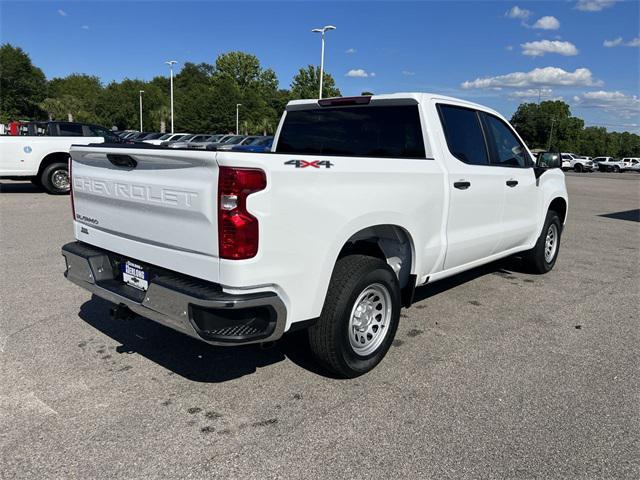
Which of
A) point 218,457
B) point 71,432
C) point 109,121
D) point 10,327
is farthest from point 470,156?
point 109,121

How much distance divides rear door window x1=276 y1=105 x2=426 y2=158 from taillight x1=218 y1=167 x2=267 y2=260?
6.23 ft

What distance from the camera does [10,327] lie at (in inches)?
171

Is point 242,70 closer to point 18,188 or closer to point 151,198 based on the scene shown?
point 18,188

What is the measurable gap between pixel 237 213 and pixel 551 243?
17.5 ft

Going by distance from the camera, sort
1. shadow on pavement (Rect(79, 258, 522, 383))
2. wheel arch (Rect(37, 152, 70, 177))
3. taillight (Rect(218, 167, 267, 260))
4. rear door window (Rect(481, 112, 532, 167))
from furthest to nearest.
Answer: wheel arch (Rect(37, 152, 70, 177)) → rear door window (Rect(481, 112, 532, 167)) → shadow on pavement (Rect(79, 258, 522, 383)) → taillight (Rect(218, 167, 267, 260))

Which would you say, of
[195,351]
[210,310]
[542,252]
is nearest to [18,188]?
[195,351]

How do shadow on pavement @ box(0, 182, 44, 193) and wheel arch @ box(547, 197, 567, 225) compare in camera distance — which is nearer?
wheel arch @ box(547, 197, 567, 225)

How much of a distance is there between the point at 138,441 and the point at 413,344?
90.7 inches

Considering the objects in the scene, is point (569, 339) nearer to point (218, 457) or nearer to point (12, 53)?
point (218, 457)

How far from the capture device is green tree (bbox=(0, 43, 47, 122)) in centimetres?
7756

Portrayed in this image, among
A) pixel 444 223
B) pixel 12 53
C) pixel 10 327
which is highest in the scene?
pixel 12 53

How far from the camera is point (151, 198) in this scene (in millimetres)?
3105

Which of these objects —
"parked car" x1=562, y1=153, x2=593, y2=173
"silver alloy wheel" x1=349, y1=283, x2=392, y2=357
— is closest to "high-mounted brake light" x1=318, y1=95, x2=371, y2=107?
"silver alloy wheel" x1=349, y1=283, x2=392, y2=357

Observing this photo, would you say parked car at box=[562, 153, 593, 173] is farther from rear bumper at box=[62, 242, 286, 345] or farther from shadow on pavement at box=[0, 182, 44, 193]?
rear bumper at box=[62, 242, 286, 345]
